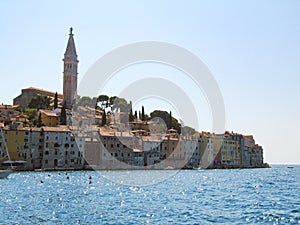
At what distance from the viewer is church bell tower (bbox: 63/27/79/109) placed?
9225 cm

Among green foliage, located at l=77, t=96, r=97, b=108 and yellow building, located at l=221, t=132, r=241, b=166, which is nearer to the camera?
yellow building, located at l=221, t=132, r=241, b=166

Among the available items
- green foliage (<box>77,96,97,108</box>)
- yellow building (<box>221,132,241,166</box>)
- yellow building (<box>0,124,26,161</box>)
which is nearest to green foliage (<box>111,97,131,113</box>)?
green foliage (<box>77,96,97,108</box>)

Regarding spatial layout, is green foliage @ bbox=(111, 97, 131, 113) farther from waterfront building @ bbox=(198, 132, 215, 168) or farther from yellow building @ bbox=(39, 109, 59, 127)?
yellow building @ bbox=(39, 109, 59, 127)

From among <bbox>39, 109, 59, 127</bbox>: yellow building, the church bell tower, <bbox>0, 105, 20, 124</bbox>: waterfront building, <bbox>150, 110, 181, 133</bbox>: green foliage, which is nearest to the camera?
<bbox>39, 109, 59, 127</bbox>: yellow building

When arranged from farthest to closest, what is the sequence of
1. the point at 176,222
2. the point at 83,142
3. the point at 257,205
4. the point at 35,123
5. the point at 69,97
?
1. the point at 69,97
2. the point at 35,123
3. the point at 83,142
4. the point at 257,205
5. the point at 176,222

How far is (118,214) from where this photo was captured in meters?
17.9

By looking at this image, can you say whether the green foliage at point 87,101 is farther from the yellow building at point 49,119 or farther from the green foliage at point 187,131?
the green foliage at point 187,131

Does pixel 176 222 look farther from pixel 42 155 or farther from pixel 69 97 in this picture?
pixel 69 97

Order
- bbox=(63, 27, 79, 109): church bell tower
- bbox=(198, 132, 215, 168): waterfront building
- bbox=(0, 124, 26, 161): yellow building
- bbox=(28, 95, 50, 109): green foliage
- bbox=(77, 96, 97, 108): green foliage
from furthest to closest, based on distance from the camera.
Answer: bbox=(63, 27, 79, 109): church bell tower < bbox=(77, 96, 97, 108): green foliage < bbox=(28, 95, 50, 109): green foliage < bbox=(198, 132, 215, 168): waterfront building < bbox=(0, 124, 26, 161): yellow building

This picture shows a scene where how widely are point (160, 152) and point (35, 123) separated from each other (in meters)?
22.1

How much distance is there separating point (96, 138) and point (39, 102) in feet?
78.6

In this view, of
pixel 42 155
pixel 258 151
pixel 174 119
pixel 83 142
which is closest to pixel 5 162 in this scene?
pixel 42 155

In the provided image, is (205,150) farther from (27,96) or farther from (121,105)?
(27,96)

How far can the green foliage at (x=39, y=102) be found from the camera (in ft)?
284
